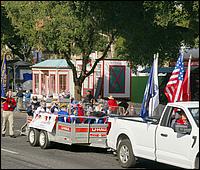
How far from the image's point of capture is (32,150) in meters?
15.7

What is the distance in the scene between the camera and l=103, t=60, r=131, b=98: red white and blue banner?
40156 millimetres

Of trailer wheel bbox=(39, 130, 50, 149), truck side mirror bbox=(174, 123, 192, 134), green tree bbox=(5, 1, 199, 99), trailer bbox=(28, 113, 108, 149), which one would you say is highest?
green tree bbox=(5, 1, 199, 99)

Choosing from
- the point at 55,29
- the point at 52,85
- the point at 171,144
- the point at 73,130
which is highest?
the point at 55,29

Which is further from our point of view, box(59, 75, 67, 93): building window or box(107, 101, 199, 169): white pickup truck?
box(59, 75, 67, 93): building window

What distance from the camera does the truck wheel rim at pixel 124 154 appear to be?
41.5 feet

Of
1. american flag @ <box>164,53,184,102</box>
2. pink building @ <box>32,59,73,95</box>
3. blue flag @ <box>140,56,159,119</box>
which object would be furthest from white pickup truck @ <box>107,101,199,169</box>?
pink building @ <box>32,59,73,95</box>

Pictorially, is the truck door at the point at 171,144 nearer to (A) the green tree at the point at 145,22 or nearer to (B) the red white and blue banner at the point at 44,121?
(A) the green tree at the point at 145,22

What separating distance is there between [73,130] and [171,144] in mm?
4327

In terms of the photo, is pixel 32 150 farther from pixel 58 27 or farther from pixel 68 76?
pixel 68 76

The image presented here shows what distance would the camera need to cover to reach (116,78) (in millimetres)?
40156

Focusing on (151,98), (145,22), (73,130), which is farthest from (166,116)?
(145,22)

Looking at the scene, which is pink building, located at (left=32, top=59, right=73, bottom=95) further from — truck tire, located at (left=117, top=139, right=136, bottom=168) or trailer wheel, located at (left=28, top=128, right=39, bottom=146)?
truck tire, located at (left=117, top=139, right=136, bottom=168)

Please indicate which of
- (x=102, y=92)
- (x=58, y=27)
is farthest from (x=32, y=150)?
(x=102, y=92)

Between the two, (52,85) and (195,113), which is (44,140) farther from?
(52,85)
